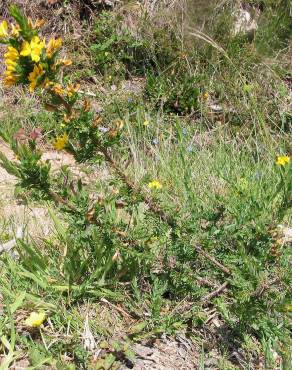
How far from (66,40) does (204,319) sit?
134 inches

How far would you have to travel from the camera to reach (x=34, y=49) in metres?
1.55

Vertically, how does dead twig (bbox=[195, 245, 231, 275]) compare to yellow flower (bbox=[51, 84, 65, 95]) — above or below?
below

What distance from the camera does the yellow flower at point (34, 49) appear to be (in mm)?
1549

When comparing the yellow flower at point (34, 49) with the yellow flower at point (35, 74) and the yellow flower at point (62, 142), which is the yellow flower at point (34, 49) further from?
the yellow flower at point (62, 142)

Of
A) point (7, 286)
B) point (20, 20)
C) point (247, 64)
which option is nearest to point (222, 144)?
point (247, 64)

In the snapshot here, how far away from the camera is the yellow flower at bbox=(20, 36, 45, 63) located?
155 centimetres

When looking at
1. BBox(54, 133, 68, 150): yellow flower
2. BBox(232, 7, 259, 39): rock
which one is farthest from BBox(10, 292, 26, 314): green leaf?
BBox(232, 7, 259, 39): rock

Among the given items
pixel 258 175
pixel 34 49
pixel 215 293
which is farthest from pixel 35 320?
pixel 258 175

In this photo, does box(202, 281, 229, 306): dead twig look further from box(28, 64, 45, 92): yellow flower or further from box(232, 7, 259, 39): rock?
box(232, 7, 259, 39): rock

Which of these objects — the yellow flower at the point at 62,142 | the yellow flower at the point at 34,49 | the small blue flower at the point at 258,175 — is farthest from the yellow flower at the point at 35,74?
the small blue flower at the point at 258,175

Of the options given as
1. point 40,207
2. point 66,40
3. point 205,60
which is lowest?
point 40,207

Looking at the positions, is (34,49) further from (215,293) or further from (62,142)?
(215,293)

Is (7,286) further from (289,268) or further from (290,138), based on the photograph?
(290,138)

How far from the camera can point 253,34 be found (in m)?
4.63
